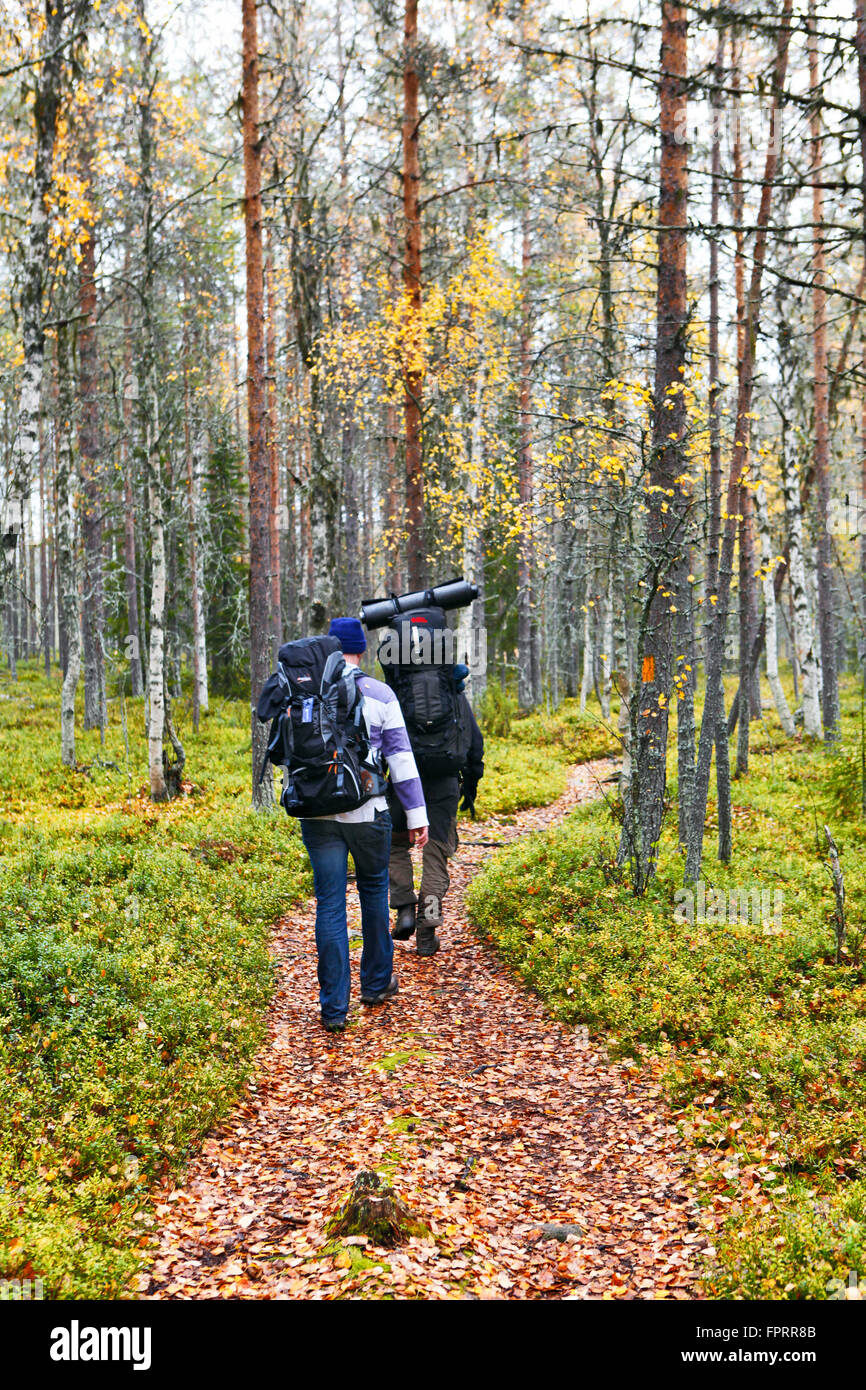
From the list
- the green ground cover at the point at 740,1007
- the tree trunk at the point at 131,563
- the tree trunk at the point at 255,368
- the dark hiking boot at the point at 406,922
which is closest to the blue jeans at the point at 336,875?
the dark hiking boot at the point at 406,922

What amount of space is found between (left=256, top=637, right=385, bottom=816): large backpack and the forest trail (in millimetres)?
1605

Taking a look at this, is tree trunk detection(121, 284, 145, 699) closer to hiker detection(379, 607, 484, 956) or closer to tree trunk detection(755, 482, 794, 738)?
tree trunk detection(755, 482, 794, 738)

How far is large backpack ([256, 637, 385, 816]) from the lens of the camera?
219 inches

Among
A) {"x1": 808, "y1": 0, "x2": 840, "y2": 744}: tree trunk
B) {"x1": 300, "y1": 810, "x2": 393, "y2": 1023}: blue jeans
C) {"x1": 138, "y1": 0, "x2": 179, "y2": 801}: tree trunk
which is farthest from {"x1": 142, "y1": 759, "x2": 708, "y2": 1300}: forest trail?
{"x1": 808, "y1": 0, "x2": 840, "y2": 744}: tree trunk

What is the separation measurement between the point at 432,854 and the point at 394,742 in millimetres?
1597

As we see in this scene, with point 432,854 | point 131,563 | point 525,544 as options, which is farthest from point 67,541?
point 432,854

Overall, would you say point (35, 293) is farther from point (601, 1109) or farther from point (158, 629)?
point (601, 1109)

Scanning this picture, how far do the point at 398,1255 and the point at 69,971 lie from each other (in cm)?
293

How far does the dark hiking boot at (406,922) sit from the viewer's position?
7242 mm

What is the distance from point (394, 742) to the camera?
6.05 meters

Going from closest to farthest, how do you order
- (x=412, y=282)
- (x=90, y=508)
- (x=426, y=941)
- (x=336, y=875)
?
(x=336, y=875)
(x=426, y=941)
(x=412, y=282)
(x=90, y=508)

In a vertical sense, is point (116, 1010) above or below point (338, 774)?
below

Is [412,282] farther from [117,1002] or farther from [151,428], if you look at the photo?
[117,1002]

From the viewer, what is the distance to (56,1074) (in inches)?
179
